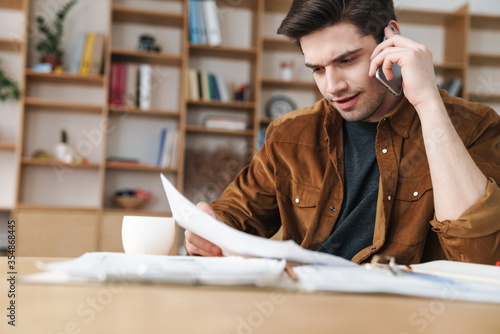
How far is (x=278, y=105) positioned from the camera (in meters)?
4.09

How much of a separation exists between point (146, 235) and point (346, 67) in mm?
750

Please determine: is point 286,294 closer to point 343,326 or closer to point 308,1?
point 343,326

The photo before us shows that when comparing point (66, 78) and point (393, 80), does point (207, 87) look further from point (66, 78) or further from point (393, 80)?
point (393, 80)

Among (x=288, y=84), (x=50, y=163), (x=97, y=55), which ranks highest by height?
(x=97, y=55)

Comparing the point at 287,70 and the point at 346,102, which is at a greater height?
the point at 287,70

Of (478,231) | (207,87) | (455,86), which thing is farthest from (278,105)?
(478,231)

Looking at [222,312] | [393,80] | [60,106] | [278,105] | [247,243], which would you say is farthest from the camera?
[278,105]

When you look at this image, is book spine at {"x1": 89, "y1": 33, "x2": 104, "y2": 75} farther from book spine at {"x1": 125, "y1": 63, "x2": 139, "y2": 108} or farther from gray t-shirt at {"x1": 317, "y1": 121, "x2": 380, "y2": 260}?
gray t-shirt at {"x1": 317, "y1": 121, "x2": 380, "y2": 260}

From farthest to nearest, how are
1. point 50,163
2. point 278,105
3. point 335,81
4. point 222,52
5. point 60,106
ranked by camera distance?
point 278,105
point 222,52
point 60,106
point 50,163
point 335,81

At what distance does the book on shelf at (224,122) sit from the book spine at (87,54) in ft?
3.16

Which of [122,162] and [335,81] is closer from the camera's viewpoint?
[335,81]

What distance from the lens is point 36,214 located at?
11.5 feet

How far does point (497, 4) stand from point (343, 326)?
4.82 m

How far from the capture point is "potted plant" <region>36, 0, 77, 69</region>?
143 inches
